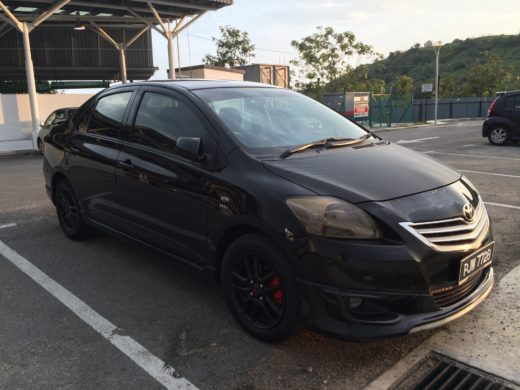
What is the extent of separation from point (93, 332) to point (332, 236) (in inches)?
69.8

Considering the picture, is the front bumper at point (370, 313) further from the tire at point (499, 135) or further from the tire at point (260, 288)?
the tire at point (499, 135)

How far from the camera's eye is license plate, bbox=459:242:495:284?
107 inches

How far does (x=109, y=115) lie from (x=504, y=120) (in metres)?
12.5

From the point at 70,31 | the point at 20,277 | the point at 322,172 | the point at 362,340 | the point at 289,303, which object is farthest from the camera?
the point at 70,31

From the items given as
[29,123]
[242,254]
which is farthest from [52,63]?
[242,254]

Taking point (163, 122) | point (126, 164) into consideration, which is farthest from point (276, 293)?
point (126, 164)

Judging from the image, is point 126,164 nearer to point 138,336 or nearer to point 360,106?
point 138,336

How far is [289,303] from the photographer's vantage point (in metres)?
2.72

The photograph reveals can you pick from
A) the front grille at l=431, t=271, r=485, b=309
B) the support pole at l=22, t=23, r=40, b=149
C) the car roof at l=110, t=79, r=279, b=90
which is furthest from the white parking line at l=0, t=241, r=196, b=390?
the support pole at l=22, t=23, r=40, b=149

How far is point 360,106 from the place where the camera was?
25.5m

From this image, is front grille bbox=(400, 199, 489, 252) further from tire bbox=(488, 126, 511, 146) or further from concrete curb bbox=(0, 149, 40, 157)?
concrete curb bbox=(0, 149, 40, 157)

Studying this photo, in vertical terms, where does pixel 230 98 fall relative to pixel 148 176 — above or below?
above

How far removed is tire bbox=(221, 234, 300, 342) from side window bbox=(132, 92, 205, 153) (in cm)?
97

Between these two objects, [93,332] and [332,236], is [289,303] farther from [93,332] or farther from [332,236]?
[93,332]
